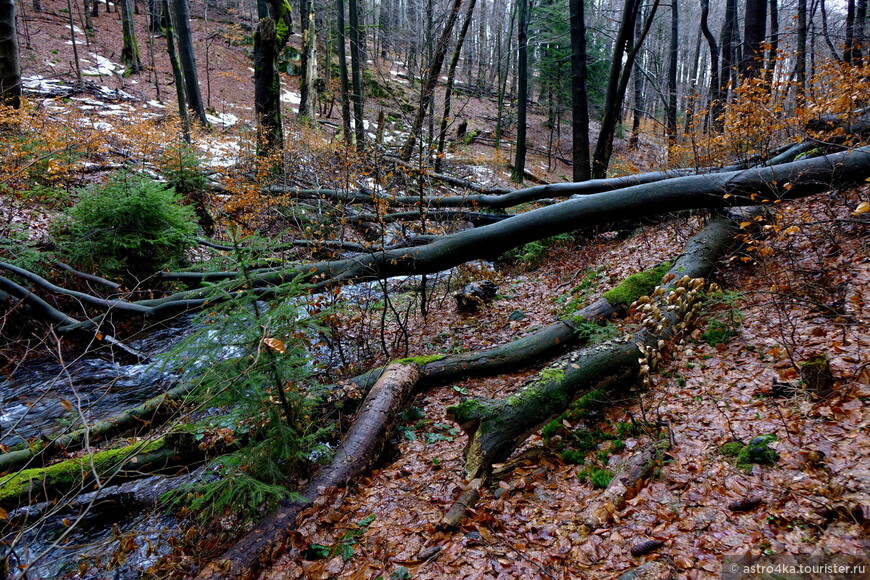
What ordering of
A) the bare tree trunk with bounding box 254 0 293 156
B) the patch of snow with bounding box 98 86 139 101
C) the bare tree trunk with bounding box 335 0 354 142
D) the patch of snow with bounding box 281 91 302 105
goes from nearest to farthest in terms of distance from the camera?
the bare tree trunk with bounding box 254 0 293 156
the bare tree trunk with bounding box 335 0 354 142
the patch of snow with bounding box 98 86 139 101
the patch of snow with bounding box 281 91 302 105

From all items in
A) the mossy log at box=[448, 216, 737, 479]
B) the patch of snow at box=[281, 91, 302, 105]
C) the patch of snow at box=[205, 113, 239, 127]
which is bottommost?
the mossy log at box=[448, 216, 737, 479]

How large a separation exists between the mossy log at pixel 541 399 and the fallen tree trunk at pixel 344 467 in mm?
895

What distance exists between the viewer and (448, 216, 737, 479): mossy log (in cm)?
367

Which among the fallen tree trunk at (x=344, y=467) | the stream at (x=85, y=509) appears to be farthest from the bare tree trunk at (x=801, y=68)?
the stream at (x=85, y=509)

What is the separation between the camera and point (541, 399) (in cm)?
387

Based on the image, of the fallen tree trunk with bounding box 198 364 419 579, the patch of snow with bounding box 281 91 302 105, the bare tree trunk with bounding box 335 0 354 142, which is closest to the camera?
the fallen tree trunk with bounding box 198 364 419 579

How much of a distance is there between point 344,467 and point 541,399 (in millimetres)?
1920

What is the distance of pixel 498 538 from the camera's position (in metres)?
2.95

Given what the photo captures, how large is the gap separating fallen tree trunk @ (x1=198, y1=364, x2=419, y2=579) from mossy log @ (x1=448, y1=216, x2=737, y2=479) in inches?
35.2

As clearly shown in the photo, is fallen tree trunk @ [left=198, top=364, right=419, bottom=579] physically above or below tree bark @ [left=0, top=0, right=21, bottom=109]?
below

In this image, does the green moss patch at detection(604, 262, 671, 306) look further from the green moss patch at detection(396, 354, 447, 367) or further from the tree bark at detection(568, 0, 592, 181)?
the tree bark at detection(568, 0, 592, 181)

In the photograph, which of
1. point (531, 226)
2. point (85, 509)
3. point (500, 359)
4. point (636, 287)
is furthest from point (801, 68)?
point (85, 509)

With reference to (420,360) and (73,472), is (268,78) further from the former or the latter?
(73,472)

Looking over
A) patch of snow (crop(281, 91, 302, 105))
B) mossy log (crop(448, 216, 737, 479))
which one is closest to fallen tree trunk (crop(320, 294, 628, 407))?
mossy log (crop(448, 216, 737, 479))
